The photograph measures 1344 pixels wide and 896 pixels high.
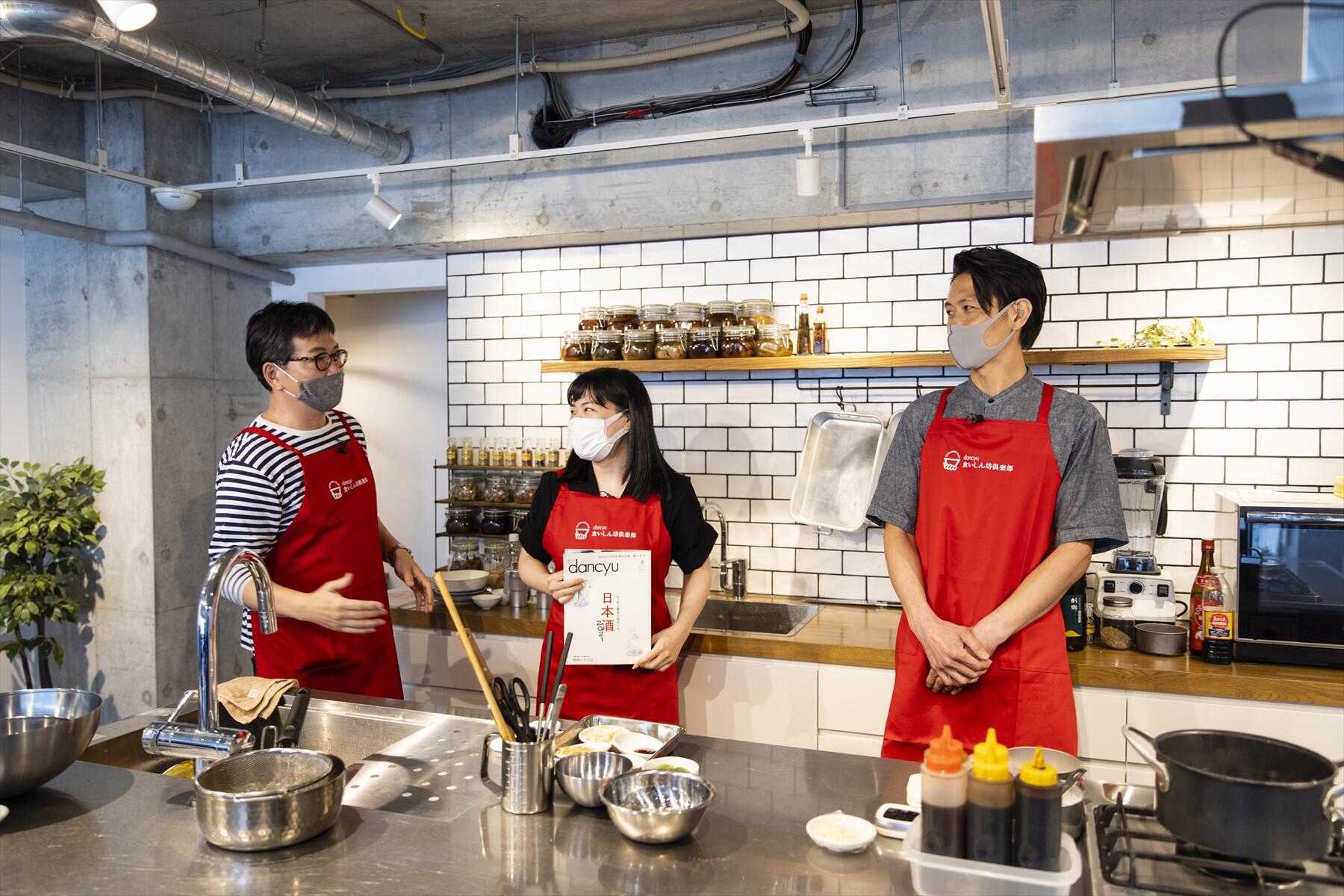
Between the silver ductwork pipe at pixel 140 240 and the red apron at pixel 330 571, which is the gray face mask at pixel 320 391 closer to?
the red apron at pixel 330 571

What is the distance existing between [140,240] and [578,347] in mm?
2118

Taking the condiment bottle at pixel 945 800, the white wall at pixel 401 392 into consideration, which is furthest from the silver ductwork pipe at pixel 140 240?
the condiment bottle at pixel 945 800

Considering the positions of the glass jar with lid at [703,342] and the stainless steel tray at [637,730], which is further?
the glass jar with lid at [703,342]

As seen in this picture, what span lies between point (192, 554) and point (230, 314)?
1222 mm

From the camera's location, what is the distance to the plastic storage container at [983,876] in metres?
1.27

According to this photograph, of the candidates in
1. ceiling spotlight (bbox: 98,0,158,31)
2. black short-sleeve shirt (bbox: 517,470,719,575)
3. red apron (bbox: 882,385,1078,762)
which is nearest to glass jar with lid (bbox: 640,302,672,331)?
black short-sleeve shirt (bbox: 517,470,719,575)

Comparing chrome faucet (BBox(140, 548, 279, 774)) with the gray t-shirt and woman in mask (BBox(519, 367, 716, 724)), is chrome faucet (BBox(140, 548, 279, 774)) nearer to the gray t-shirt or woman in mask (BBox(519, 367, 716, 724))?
woman in mask (BBox(519, 367, 716, 724))

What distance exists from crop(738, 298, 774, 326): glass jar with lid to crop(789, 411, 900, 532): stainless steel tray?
1.47 ft

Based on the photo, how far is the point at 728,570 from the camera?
400cm

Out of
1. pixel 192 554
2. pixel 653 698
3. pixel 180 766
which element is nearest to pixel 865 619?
pixel 653 698

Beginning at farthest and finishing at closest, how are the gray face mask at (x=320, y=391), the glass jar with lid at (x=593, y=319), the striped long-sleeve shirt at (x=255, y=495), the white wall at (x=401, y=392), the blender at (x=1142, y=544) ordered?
1. the white wall at (x=401, y=392)
2. the glass jar with lid at (x=593, y=319)
3. the blender at (x=1142, y=544)
4. the gray face mask at (x=320, y=391)
5. the striped long-sleeve shirt at (x=255, y=495)

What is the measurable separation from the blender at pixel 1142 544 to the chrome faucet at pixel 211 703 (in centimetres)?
262

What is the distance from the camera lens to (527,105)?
4.17 meters

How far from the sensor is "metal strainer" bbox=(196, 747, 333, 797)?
1624 mm
